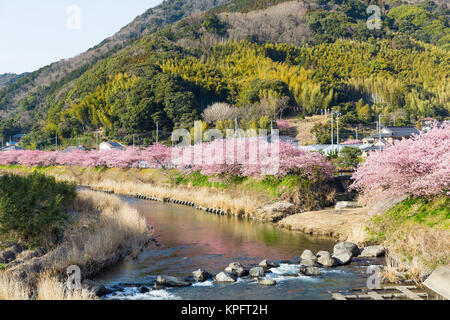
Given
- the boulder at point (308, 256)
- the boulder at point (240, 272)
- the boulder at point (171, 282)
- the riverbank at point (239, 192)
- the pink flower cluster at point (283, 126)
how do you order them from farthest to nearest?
the pink flower cluster at point (283, 126) → the riverbank at point (239, 192) → the boulder at point (308, 256) → the boulder at point (240, 272) → the boulder at point (171, 282)

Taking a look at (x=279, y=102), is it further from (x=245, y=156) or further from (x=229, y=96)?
(x=245, y=156)

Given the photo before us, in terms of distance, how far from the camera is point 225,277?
46.3 ft

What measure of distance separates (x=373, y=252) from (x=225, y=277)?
667cm

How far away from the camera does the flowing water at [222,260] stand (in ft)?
42.4

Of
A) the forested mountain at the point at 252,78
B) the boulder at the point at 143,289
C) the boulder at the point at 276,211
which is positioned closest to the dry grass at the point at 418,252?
the boulder at the point at 143,289

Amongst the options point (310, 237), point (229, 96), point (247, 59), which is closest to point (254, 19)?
point (247, 59)

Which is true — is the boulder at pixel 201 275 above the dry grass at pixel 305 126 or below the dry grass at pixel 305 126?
below

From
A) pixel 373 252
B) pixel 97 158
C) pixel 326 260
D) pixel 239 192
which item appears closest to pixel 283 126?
pixel 97 158

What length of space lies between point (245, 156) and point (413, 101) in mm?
80217

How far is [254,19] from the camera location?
182 m

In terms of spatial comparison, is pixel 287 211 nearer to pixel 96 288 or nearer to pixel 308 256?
pixel 308 256

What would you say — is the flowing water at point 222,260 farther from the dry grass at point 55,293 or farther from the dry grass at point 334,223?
the dry grass at point 55,293

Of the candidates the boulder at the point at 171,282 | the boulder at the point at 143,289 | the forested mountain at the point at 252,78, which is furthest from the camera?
the forested mountain at the point at 252,78

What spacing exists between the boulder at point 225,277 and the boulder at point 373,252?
6039 mm
